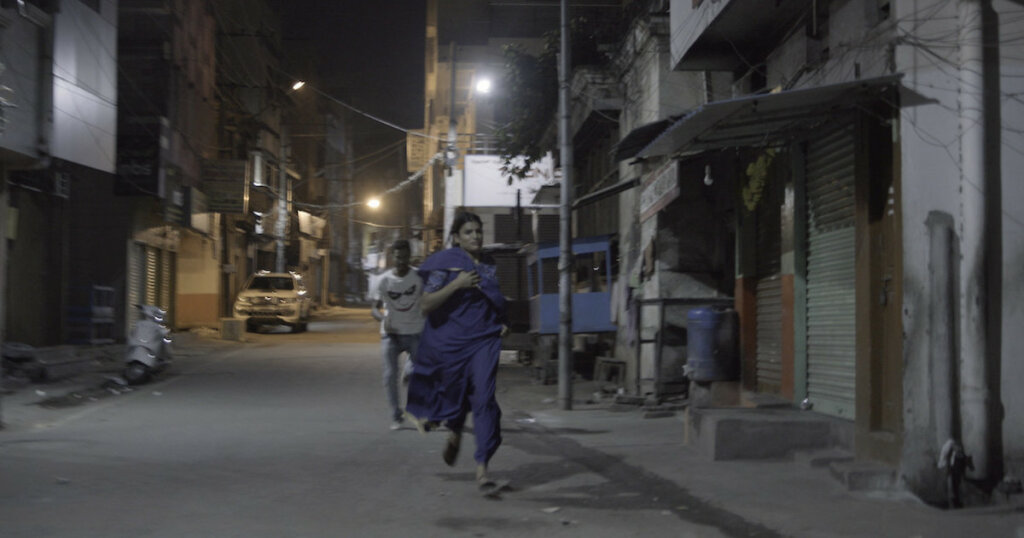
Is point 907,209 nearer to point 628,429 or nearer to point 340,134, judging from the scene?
point 628,429

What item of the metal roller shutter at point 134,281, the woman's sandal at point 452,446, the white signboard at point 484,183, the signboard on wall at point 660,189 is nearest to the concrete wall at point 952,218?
the woman's sandal at point 452,446

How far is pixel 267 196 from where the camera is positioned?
138ft

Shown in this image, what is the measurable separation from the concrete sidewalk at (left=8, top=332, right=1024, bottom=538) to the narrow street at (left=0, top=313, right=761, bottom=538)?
150mm

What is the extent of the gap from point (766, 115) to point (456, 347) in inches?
138

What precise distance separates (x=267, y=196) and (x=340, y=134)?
3105cm

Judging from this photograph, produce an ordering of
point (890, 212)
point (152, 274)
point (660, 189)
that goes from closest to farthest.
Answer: point (890, 212) → point (660, 189) → point (152, 274)

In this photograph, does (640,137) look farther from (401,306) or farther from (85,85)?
(85,85)

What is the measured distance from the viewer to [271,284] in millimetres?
31875

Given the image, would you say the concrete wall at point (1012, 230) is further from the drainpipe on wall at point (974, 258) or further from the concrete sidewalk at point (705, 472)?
the concrete sidewalk at point (705, 472)

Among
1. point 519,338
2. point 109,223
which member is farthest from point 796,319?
point 109,223

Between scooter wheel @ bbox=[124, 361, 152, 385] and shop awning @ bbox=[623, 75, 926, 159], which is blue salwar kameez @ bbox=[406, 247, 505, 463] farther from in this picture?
scooter wheel @ bbox=[124, 361, 152, 385]

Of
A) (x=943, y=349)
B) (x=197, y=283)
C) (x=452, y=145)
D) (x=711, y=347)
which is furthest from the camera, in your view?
(x=452, y=145)

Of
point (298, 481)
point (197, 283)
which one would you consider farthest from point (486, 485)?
point (197, 283)

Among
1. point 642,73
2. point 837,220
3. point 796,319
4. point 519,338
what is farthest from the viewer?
point 519,338
